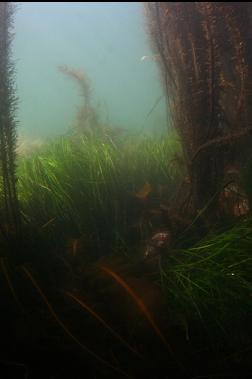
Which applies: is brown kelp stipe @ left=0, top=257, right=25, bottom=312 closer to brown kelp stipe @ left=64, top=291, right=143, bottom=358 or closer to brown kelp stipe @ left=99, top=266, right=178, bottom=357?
brown kelp stipe @ left=64, top=291, right=143, bottom=358

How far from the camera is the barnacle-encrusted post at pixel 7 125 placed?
271cm

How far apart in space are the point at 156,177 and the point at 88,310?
2.58 metres

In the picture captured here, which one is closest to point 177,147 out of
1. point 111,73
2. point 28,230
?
point 28,230

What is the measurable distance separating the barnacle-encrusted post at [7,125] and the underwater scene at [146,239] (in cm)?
1

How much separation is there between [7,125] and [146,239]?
1645 mm

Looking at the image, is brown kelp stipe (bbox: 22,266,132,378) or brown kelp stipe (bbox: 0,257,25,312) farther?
brown kelp stipe (bbox: 0,257,25,312)

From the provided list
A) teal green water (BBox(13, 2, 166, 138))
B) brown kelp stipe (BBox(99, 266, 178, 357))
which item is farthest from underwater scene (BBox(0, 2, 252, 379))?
teal green water (BBox(13, 2, 166, 138))

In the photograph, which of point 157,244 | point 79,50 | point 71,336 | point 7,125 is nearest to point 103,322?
point 71,336

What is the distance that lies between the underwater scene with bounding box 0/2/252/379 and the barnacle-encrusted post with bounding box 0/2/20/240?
1cm

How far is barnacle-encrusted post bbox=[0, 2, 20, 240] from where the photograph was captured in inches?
107

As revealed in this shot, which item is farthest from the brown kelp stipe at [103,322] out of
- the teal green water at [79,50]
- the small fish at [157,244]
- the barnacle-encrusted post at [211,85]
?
the teal green water at [79,50]

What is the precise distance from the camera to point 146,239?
298 cm

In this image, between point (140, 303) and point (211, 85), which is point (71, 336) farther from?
point (211, 85)

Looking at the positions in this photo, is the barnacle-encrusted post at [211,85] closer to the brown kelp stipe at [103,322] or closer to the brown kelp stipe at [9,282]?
the brown kelp stipe at [103,322]
